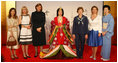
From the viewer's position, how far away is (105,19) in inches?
118

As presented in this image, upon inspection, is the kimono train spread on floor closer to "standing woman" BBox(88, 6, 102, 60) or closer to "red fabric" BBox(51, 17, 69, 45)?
"red fabric" BBox(51, 17, 69, 45)

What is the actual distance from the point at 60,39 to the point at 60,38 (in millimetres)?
23

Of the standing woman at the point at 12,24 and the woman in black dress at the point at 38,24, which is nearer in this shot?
the standing woman at the point at 12,24

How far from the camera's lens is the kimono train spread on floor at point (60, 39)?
309cm

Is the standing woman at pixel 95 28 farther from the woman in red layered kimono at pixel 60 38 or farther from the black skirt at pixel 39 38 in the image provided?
the black skirt at pixel 39 38

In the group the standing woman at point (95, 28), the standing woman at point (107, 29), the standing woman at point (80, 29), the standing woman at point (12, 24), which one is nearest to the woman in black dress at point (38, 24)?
the standing woman at point (12, 24)

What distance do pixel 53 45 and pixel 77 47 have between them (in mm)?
561

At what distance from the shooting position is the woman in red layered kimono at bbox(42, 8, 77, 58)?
309cm

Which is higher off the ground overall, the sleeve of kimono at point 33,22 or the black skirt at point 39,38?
the sleeve of kimono at point 33,22

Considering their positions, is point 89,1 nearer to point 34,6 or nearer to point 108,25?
point 108,25

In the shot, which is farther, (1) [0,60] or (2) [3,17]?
(2) [3,17]

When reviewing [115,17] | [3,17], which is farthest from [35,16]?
[115,17]

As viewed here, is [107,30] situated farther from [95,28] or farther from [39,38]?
[39,38]

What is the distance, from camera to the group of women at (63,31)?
2.99 m
